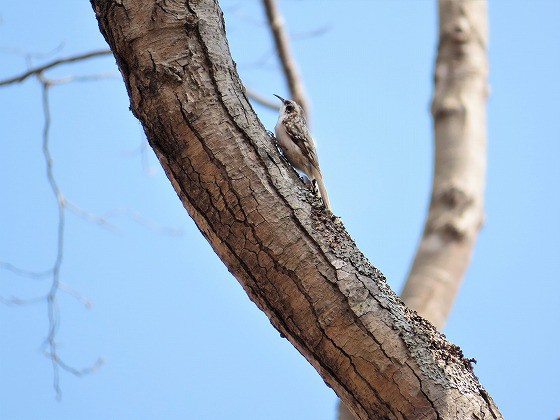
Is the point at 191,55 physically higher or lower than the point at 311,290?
higher

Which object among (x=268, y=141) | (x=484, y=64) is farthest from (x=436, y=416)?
(x=484, y=64)

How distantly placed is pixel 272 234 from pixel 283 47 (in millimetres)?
6037

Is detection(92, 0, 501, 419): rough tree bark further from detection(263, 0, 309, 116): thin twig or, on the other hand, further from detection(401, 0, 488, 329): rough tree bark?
detection(263, 0, 309, 116): thin twig

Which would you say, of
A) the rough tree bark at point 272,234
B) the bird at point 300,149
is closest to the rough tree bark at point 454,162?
Answer: the bird at point 300,149

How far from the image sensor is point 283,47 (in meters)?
8.11

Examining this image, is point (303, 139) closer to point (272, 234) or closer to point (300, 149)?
point (300, 149)

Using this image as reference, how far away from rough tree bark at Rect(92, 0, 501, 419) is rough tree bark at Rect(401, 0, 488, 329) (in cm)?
258

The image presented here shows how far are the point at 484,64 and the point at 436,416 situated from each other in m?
4.64

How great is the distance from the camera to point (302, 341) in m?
2.40

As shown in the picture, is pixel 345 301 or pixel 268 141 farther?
pixel 268 141

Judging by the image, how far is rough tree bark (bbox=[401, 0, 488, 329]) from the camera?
200 inches

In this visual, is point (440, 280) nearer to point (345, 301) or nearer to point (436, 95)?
point (436, 95)

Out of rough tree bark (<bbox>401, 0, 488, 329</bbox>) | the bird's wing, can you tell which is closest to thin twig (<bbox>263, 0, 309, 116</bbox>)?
rough tree bark (<bbox>401, 0, 488, 329</bbox>)

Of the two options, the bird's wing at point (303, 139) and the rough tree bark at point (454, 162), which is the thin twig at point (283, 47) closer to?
the rough tree bark at point (454, 162)
